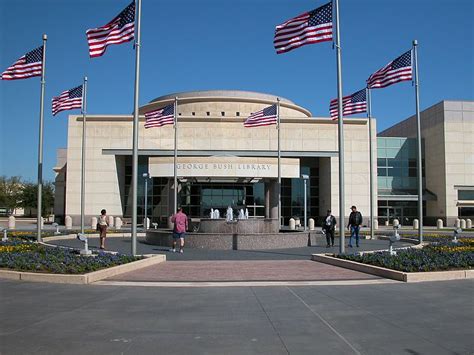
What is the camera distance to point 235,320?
721 cm

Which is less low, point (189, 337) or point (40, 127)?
point (40, 127)

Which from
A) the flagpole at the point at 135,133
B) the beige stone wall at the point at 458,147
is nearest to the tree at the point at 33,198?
the beige stone wall at the point at 458,147

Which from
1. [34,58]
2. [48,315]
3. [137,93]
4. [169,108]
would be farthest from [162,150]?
[48,315]

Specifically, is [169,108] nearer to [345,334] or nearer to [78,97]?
[78,97]

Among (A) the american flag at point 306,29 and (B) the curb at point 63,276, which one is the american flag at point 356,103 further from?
(B) the curb at point 63,276

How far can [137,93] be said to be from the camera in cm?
1588

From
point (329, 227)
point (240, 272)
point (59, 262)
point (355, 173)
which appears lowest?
point (240, 272)

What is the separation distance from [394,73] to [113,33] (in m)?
11.5

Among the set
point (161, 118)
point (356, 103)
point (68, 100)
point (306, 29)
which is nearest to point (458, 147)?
point (356, 103)

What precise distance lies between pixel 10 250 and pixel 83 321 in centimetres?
1018

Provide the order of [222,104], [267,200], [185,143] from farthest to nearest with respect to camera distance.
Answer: [222,104], [185,143], [267,200]

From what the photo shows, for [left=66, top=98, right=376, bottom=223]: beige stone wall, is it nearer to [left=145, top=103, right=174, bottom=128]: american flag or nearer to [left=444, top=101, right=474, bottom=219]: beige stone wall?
[left=444, top=101, right=474, bottom=219]: beige stone wall

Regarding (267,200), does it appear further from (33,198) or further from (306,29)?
(33,198)

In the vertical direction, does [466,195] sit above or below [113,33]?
below
